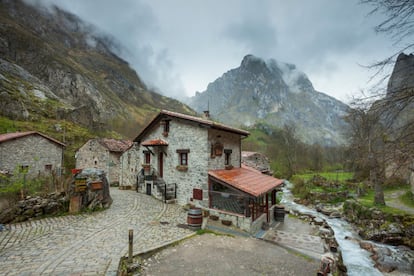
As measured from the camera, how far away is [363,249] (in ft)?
38.3

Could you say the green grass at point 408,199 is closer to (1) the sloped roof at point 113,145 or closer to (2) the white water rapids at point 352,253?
(2) the white water rapids at point 352,253

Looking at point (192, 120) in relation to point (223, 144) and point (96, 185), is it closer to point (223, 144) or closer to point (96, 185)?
point (223, 144)

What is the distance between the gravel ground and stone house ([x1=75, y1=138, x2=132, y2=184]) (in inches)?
645

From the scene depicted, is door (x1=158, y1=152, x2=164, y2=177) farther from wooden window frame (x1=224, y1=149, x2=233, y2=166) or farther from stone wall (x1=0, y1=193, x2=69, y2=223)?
stone wall (x1=0, y1=193, x2=69, y2=223)

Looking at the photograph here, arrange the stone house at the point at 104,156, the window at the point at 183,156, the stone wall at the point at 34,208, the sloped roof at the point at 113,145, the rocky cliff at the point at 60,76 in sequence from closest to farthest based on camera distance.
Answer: the stone wall at the point at 34,208 < the window at the point at 183,156 < the stone house at the point at 104,156 < the sloped roof at the point at 113,145 < the rocky cliff at the point at 60,76

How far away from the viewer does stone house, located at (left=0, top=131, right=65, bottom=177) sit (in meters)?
18.3

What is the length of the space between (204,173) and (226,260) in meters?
5.90

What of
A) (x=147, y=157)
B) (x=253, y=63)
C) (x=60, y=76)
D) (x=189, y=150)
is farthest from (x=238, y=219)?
(x=253, y=63)

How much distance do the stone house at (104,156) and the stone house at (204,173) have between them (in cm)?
697

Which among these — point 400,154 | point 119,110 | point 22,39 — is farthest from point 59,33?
point 400,154

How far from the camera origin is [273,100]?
141375mm

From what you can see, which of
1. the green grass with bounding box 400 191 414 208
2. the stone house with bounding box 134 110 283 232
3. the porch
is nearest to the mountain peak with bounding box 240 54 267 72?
the green grass with bounding box 400 191 414 208

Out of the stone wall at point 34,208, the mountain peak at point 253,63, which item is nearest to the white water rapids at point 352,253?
the stone wall at point 34,208

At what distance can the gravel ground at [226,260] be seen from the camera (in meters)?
6.45
